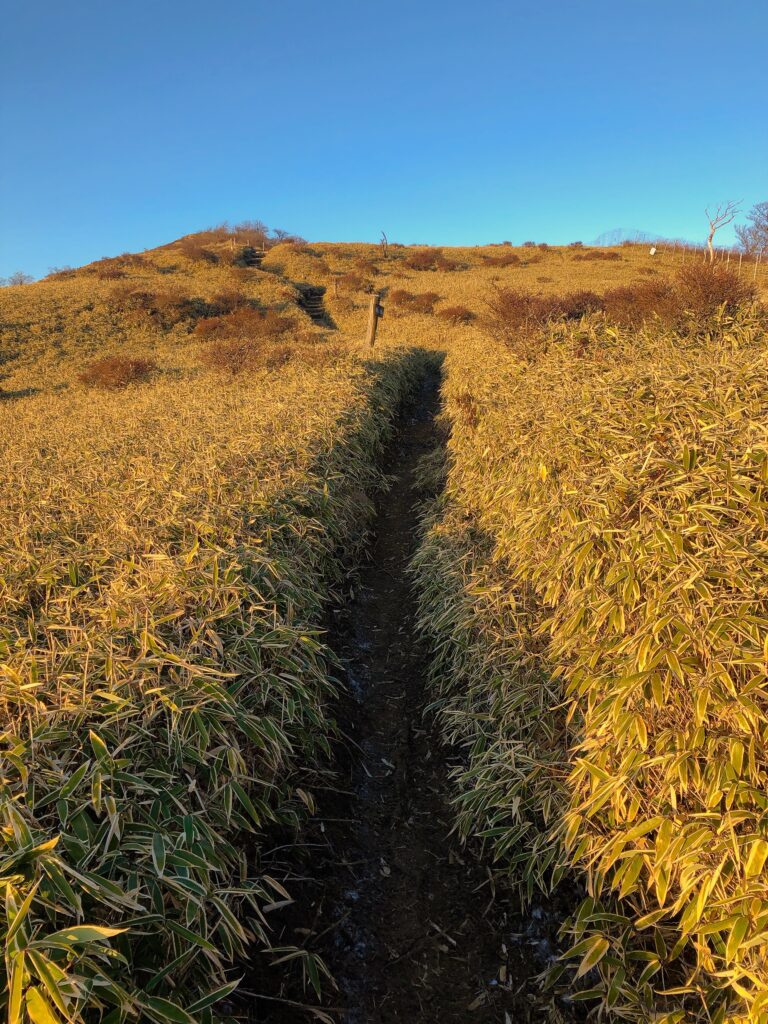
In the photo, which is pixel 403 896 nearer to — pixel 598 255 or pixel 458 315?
pixel 458 315

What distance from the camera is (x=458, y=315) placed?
1806cm

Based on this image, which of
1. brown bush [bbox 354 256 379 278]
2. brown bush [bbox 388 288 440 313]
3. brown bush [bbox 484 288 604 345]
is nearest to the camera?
brown bush [bbox 484 288 604 345]

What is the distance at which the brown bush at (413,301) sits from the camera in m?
21.0

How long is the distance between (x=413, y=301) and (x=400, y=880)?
22129mm

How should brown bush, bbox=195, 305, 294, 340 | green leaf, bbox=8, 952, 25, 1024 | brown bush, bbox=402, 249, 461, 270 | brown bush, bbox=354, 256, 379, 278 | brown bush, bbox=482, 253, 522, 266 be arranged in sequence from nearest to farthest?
green leaf, bbox=8, 952, 25, 1024 → brown bush, bbox=195, 305, 294, 340 → brown bush, bbox=354, 256, 379, 278 → brown bush, bbox=402, 249, 461, 270 → brown bush, bbox=482, 253, 522, 266

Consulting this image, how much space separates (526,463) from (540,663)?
1990 mm

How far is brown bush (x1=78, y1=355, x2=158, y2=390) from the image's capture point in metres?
12.7

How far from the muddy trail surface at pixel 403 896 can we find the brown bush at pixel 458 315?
53.1 feet

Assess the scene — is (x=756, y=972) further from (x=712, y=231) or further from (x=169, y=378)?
(x=712, y=231)

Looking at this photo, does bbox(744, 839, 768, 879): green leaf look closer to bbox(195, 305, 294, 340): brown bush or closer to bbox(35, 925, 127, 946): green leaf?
bbox(35, 925, 127, 946): green leaf

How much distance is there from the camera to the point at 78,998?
125 centimetres

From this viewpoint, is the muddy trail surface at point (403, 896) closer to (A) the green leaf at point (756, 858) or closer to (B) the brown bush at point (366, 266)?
(A) the green leaf at point (756, 858)

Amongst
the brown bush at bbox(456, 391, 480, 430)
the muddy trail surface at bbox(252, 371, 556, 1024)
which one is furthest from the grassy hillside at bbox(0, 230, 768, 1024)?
the brown bush at bbox(456, 391, 480, 430)

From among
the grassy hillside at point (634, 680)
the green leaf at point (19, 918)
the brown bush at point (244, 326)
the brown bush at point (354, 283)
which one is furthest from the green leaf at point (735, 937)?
the brown bush at point (354, 283)
